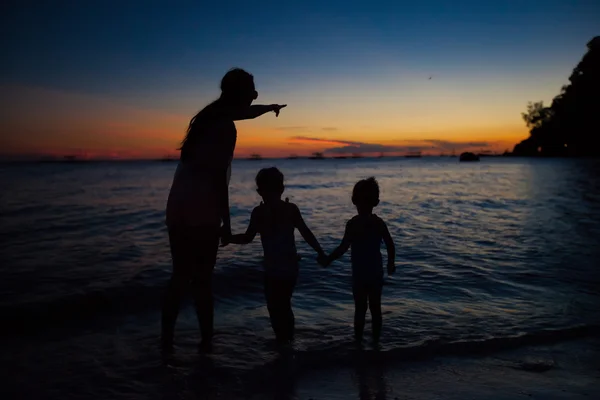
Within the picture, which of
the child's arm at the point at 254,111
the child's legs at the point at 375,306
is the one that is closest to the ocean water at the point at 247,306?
the child's legs at the point at 375,306

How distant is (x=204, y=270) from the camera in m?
3.51

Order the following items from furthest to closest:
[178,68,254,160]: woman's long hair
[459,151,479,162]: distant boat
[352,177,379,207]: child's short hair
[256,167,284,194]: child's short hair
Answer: [459,151,479,162]: distant boat < [352,177,379,207]: child's short hair < [256,167,284,194]: child's short hair < [178,68,254,160]: woman's long hair

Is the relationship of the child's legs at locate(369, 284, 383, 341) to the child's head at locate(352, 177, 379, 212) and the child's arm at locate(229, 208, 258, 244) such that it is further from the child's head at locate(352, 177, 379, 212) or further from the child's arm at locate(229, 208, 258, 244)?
the child's arm at locate(229, 208, 258, 244)

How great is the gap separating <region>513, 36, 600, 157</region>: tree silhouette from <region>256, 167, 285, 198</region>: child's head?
7736 centimetres

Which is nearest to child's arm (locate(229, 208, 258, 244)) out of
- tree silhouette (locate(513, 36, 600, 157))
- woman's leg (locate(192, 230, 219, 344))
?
woman's leg (locate(192, 230, 219, 344))

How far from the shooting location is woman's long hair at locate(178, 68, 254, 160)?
10.8 ft

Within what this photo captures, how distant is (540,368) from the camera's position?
3342mm

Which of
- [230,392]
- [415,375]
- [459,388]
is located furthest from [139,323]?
[459,388]

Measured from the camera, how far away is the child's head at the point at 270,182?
353 centimetres

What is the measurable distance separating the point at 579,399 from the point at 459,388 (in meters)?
0.78

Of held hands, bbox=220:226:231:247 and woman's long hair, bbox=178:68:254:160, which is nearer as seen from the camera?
woman's long hair, bbox=178:68:254:160

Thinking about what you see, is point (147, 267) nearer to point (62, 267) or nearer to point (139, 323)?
point (62, 267)

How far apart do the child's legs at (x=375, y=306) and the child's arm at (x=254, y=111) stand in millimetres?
1835

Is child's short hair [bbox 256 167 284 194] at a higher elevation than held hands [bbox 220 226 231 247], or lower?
higher
